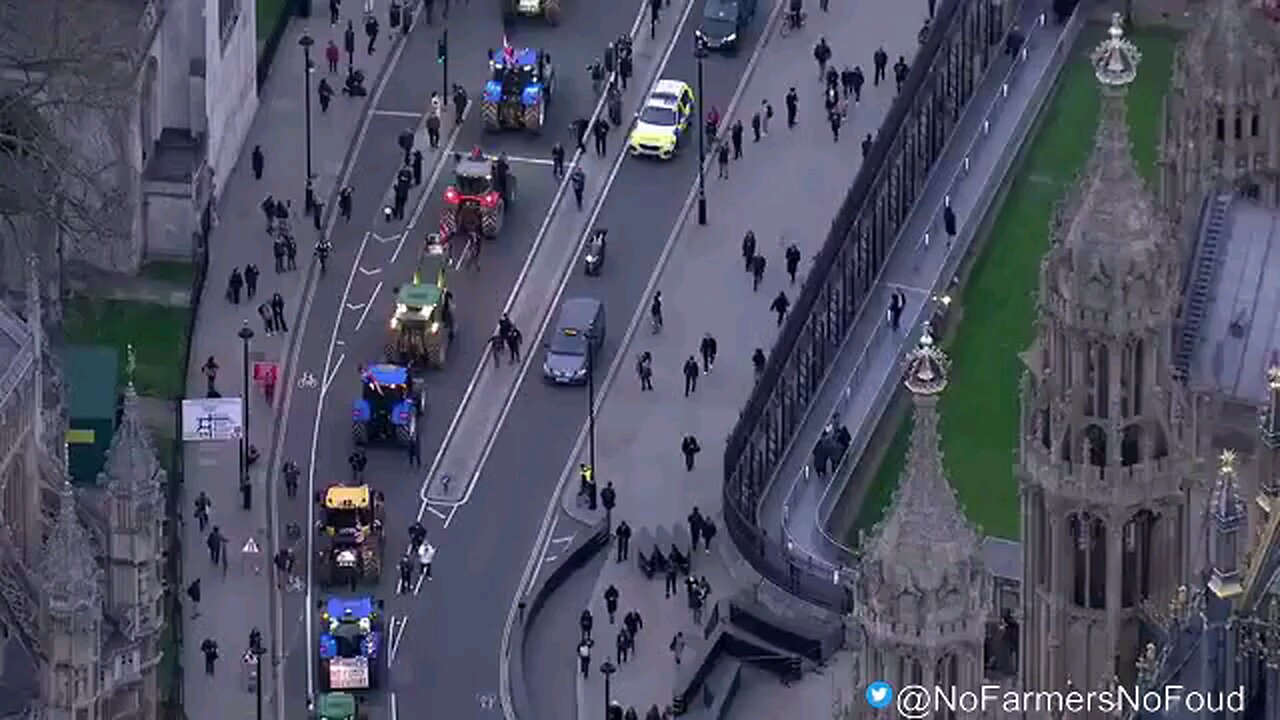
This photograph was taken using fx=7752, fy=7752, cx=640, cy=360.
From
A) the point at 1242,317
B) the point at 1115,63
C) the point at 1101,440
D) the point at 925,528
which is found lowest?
the point at 1242,317

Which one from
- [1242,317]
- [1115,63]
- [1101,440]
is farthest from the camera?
[1242,317]

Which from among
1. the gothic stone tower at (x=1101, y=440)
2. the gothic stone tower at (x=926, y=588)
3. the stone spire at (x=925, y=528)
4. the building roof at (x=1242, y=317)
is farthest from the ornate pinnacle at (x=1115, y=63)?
the building roof at (x=1242, y=317)

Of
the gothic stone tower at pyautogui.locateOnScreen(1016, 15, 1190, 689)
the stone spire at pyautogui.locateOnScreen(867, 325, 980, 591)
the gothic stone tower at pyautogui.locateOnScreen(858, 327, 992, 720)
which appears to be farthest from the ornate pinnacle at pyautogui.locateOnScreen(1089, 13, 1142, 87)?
the gothic stone tower at pyautogui.locateOnScreen(858, 327, 992, 720)

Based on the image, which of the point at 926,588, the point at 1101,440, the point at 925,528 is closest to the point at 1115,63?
the point at 1101,440

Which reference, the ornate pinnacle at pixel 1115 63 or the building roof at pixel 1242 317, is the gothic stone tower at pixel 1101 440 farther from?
the building roof at pixel 1242 317

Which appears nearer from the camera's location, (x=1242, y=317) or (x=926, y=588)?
(x=926, y=588)

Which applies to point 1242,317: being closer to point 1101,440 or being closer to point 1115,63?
point 1101,440
